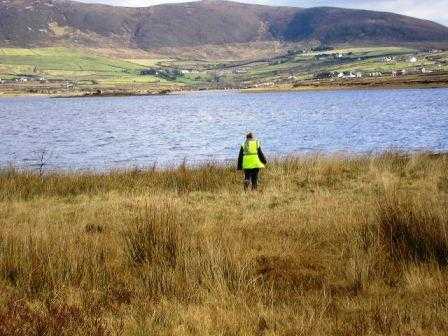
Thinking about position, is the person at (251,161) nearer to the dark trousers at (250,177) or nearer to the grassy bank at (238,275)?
the dark trousers at (250,177)

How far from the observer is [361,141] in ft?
146

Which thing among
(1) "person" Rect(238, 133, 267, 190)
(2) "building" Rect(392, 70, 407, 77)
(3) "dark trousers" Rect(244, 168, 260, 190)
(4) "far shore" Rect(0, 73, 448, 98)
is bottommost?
(4) "far shore" Rect(0, 73, 448, 98)

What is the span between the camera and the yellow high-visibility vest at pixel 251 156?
707 inches

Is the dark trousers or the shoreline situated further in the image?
the shoreline

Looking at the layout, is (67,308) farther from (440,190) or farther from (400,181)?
(400,181)

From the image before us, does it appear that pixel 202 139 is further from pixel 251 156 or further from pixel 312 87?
pixel 312 87

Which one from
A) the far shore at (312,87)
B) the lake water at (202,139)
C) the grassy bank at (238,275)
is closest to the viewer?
the grassy bank at (238,275)

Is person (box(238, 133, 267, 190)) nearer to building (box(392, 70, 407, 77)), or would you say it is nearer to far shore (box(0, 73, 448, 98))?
far shore (box(0, 73, 448, 98))

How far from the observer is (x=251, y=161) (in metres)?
18.0

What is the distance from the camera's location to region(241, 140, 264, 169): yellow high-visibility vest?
18.0 metres

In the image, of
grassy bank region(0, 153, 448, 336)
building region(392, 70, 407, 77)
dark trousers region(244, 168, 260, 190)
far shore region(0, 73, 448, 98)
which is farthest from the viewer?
building region(392, 70, 407, 77)

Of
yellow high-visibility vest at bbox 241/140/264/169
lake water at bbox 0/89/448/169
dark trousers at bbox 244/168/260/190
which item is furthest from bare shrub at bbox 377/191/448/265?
lake water at bbox 0/89/448/169

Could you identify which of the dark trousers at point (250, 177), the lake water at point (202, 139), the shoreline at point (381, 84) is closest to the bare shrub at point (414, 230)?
the dark trousers at point (250, 177)

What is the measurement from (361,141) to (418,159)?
2247cm
